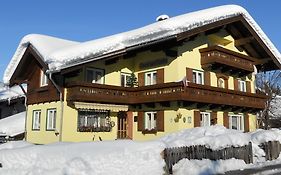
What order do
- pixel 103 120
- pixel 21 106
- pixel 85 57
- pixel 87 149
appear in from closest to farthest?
1. pixel 87 149
2. pixel 85 57
3. pixel 103 120
4. pixel 21 106

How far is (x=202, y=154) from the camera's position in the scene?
14.3m

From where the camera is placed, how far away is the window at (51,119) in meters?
23.1

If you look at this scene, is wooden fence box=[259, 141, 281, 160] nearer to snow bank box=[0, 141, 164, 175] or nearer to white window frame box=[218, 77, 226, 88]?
snow bank box=[0, 141, 164, 175]

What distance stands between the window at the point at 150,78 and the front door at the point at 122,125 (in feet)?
8.74

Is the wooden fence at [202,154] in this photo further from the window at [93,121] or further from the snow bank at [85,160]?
the window at [93,121]

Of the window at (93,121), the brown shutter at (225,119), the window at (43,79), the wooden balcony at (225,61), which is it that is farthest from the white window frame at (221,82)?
the window at (43,79)

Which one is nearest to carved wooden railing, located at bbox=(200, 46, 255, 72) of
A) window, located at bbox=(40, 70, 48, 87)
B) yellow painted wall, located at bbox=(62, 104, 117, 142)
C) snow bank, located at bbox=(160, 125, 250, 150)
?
snow bank, located at bbox=(160, 125, 250, 150)

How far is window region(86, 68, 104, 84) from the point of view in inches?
928

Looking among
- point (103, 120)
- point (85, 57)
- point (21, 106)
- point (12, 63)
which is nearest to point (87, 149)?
point (85, 57)

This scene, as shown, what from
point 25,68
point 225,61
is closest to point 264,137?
point 225,61

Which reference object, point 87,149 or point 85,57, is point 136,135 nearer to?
point 85,57

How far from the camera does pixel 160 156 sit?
43.2ft

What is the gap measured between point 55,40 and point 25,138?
288 inches

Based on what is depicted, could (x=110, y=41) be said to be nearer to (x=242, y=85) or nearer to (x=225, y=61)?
(x=225, y=61)
